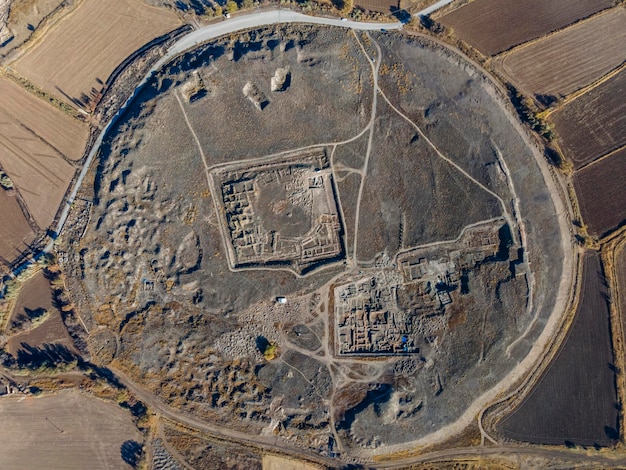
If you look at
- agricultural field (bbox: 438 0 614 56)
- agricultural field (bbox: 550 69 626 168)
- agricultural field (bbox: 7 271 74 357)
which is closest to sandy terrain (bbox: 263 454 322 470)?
agricultural field (bbox: 7 271 74 357)

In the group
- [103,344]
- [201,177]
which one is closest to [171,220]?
[201,177]

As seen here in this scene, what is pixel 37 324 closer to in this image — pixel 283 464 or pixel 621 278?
pixel 283 464

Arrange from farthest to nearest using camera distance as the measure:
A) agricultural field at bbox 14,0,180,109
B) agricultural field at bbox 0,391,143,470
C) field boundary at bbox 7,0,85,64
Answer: agricultural field at bbox 14,0,180,109, field boundary at bbox 7,0,85,64, agricultural field at bbox 0,391,143,470

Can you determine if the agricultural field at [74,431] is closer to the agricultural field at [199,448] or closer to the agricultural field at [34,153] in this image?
the agricultural field at [199,448]

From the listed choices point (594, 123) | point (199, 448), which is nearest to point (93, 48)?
point (199, 448)

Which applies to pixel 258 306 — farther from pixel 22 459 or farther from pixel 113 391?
pixel 22 459

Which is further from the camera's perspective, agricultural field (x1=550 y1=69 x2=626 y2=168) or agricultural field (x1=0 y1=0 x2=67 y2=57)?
agricultural field (x1=0 y1=0 x2=67 y2=57)

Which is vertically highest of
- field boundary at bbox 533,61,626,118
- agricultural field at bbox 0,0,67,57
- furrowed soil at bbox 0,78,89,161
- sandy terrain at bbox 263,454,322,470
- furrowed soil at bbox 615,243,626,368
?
agricultural field at bbox 0,0,67,57

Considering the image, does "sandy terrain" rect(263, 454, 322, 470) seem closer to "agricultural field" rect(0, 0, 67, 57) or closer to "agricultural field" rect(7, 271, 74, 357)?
"agricultural field" rect(7, 271, 74, 357)
